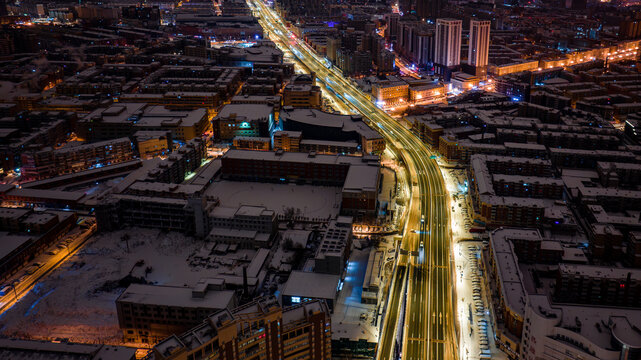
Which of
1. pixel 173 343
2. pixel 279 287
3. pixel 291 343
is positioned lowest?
pixel 279 287

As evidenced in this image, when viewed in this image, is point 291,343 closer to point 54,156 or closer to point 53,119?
point 54,156

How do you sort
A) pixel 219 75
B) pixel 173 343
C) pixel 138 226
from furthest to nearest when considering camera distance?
pixel 219 75 < pixel 138 226 < pixel 173 343

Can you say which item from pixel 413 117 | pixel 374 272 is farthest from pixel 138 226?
pixel 413 117

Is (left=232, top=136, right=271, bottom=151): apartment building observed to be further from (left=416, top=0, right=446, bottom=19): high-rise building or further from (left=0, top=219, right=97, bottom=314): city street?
(left=416, top=0, right=446, bottom=19): high-rise building

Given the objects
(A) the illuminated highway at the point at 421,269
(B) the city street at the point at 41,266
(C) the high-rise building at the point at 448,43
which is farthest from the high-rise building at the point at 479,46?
(B) the city street at the point at 41,266

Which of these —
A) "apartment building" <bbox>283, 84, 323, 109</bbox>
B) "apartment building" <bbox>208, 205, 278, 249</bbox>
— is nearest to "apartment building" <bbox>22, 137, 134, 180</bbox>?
"apartment building" <bbox>208, 205, 278, 249</bbox>

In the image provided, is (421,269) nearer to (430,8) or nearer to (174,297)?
(174,297)
